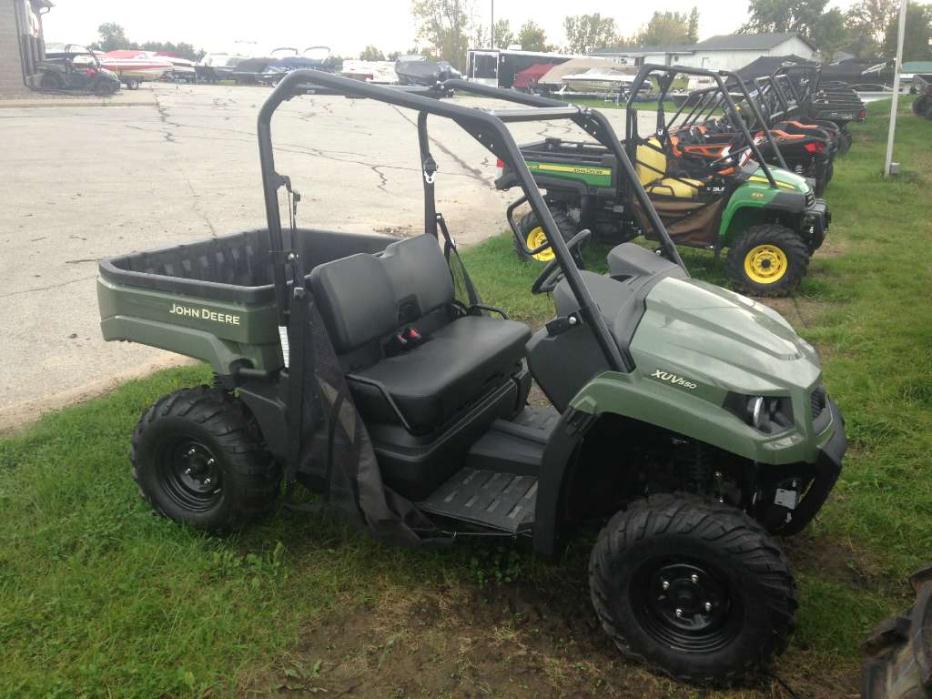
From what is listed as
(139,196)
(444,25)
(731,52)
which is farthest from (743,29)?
(139,196)

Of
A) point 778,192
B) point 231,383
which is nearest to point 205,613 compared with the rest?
point 231,383

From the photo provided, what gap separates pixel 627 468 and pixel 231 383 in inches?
60.8

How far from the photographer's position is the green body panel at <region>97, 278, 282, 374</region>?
2.97m

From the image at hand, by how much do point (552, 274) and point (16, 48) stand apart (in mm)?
27711

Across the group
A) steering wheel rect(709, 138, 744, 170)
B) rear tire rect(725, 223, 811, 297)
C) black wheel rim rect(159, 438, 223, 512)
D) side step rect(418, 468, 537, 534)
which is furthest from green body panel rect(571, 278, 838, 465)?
steering wheel rect(709, 138, 744, 170)

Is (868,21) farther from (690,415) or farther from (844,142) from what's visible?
(690,415)

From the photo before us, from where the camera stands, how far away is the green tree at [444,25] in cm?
6238

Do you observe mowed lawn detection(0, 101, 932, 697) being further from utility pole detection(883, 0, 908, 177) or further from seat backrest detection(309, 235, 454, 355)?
utility pole detection(883, 0, 908, 177)

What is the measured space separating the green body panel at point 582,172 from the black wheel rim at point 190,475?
16.5ft

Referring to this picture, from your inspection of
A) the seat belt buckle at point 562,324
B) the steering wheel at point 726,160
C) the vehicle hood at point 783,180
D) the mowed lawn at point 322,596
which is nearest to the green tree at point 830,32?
the steering wheel at point 726,160

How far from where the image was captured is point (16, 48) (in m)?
24.7

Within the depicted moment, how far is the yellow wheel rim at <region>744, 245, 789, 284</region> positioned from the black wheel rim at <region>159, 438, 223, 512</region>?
5.26 m

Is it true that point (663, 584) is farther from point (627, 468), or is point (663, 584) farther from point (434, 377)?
point (434, 377)

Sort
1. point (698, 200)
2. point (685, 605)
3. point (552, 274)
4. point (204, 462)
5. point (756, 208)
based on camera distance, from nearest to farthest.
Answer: point (685, 605)
point (552, 274)
point (204, 462)
point (756, 208)
point (698, 200)
